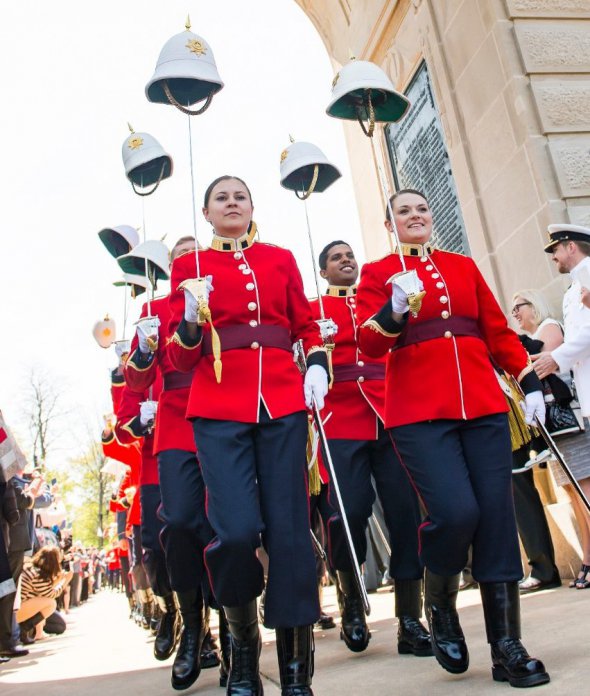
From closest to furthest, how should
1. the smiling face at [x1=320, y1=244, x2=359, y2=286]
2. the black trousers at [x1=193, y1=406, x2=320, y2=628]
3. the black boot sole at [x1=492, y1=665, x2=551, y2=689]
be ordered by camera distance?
the black boot sole at [x1=492, y1=665, x2=551, y2=689] < the black trousers at [x1=193, y1=406, x2=320, y2=628] < the smiling face at [x1=320, y1=244, x2=359, y2=286]

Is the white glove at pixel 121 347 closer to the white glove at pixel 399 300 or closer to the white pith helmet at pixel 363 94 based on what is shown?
the white pith helmet at pixel 363 94

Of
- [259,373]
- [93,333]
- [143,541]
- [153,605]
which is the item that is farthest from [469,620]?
[153,605]

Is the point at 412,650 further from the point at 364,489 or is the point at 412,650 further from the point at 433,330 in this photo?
the point at 433,330

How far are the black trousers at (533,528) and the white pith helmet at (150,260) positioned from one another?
277 cm

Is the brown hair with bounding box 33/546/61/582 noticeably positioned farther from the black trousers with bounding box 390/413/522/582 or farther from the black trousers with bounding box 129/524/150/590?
the black trousers with bounding box 390/413/522/582

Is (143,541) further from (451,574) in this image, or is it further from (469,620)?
(451,574)

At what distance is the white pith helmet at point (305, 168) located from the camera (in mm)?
4410

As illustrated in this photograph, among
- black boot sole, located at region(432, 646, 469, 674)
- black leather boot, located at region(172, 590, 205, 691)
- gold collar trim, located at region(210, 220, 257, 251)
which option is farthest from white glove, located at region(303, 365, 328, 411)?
black leather boot, located at region(172, 590, 205, 691)

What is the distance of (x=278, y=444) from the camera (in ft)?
9.47

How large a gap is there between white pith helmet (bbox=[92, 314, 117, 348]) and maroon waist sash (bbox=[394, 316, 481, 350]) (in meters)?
3.61

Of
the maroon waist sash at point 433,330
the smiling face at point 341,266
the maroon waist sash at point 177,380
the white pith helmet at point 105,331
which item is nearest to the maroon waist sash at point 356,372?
the smiling face at point 341,266

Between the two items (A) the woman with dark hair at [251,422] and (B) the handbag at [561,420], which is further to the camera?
(B) the handbag at [561,420]

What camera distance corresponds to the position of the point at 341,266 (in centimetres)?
489

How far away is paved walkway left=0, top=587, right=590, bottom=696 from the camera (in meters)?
2.80
